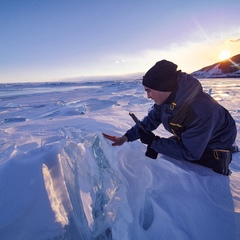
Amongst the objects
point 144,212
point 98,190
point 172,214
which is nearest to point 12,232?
point 98,190

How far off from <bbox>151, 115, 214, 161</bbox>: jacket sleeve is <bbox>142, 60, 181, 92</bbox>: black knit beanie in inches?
13.8

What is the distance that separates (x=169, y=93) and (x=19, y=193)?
128 centimetres

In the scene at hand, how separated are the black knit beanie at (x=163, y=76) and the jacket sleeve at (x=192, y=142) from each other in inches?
13.8

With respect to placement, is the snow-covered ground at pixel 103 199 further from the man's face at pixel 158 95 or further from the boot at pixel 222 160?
the man's face at pixel 158 95

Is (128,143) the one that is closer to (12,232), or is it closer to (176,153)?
(176,153)

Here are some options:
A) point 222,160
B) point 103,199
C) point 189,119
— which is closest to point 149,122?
point 189,119

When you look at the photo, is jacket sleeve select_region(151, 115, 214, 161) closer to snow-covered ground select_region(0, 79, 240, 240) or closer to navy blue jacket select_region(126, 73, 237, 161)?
navy blue jacket select_region(126, 73, 237, 161)

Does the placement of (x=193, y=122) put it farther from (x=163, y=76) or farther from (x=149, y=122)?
(x=149, y=122)

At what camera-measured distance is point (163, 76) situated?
64.7 inches

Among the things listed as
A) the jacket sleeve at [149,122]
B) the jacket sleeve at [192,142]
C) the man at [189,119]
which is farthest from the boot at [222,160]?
the jacket sleeve at [149,122]

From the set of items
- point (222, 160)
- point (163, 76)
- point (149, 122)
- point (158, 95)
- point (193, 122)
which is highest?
point (163, 76)

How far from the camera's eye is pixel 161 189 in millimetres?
1513

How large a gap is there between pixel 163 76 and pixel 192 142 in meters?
0.57

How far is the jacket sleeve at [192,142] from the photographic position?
1571mm
